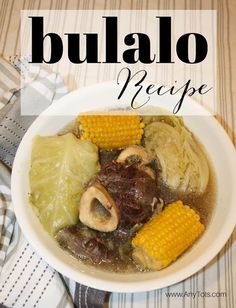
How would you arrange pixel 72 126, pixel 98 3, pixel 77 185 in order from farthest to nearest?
1. pixel 98 3
2. pixel 72 126
3. pixel 77 185

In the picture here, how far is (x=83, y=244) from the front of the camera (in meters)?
1.02

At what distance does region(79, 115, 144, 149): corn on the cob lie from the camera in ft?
3.67

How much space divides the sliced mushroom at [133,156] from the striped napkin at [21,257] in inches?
9.8

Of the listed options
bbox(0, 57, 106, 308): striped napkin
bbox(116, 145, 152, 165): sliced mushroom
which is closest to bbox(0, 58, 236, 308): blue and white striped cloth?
bbox(0, 57, 106, 308): striped napkin

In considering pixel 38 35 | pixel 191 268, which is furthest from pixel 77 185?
pixel 38 35

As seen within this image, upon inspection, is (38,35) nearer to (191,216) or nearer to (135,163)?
(135,163)

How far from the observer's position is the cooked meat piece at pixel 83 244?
102cm

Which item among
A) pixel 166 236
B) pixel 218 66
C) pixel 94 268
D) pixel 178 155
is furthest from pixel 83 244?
pixel 218 66

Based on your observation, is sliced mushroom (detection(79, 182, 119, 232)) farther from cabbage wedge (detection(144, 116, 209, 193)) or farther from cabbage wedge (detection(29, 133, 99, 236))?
cabbage wedge (detection(144, 116, 209, 193))

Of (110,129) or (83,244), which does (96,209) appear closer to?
(83,244)

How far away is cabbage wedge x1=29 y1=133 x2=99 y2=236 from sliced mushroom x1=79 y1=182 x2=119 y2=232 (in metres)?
0.04

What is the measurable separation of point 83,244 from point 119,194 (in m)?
0.13

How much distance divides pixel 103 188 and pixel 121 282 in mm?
191

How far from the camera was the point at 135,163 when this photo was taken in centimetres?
107
